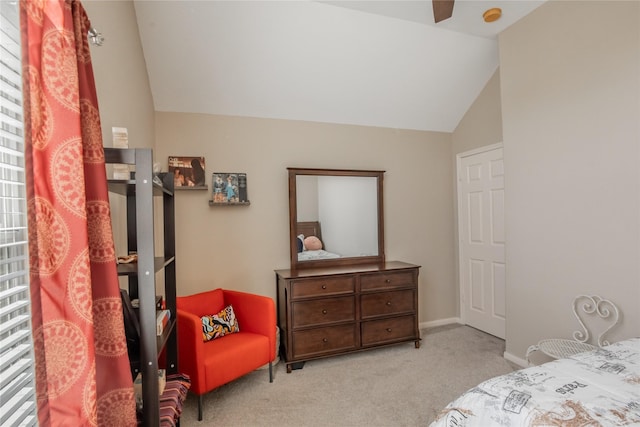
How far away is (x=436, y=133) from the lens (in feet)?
12.9

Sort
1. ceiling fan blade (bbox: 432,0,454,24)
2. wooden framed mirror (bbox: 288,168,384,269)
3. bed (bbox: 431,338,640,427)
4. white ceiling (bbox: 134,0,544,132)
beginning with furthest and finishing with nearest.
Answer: wooden framed mirror (bbox: 288,168,384,269)
white ceiling (bbox: 134,0,544,132)
ceiling fan blade (bbox: 432,0,454,24)
bed (bbox: 431,338,640,427)

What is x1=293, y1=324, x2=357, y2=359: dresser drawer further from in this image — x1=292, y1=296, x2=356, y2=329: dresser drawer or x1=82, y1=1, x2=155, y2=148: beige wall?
x1=82, y1=1, x2=155, y2=148: beige wall

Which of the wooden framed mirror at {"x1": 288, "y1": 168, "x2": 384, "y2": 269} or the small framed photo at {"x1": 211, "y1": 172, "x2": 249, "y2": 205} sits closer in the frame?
the small framed photo at {"x1": 211, "y1": 172, "x2": 249, "y2": 205}

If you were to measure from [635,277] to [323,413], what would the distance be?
7.09 feet

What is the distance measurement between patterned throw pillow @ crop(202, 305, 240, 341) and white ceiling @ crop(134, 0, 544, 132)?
1855 millimetres

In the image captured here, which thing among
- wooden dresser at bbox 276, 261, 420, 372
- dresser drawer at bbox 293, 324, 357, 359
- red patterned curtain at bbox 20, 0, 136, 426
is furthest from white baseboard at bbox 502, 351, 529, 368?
red patterned curtain at bbox 20, 0, 136, 426

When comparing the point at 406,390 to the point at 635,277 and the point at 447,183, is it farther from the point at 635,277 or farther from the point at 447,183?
the point at 447,183

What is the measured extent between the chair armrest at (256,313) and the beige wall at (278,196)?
1.38 ft

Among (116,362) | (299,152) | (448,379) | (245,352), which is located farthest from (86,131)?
(448,379)

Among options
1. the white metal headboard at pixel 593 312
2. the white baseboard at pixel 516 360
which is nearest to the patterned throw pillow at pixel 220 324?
the white baseboard at pixel 516 360

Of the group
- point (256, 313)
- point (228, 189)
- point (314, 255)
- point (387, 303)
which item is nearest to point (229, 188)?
point (228, 189)

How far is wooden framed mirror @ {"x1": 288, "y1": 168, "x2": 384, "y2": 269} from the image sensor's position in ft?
10.9

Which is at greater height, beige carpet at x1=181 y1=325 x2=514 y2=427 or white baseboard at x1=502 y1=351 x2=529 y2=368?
white baseboard at x1=502 y1=351 x2=529 y2=368

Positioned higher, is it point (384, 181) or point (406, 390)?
point (384, 181)
